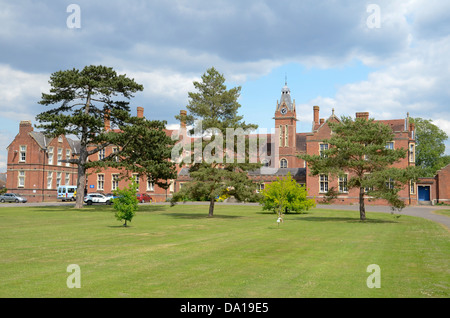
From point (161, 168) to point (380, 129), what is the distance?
21010 mm

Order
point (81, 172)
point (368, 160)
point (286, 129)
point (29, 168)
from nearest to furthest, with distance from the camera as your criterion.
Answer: point (368, 160), point (81, 172), point (29, 168), point (286, 129)

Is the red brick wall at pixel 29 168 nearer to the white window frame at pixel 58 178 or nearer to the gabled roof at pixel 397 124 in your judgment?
the white window frame at pixel 58 178

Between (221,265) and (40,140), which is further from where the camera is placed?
(40,140)

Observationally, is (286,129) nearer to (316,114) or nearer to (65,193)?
(316,114)

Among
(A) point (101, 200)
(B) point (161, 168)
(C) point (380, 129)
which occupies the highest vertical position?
(C) point (380, 129)

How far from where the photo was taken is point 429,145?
83.2 metres

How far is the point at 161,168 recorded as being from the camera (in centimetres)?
4034

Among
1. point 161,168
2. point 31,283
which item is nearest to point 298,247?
point 31,283

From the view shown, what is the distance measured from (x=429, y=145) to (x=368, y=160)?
63157 millimetres

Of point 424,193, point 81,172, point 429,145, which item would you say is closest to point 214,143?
point 81,172

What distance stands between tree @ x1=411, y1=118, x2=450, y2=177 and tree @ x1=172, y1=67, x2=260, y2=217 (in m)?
62.8

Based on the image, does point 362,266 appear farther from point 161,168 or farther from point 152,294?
point 161,168
